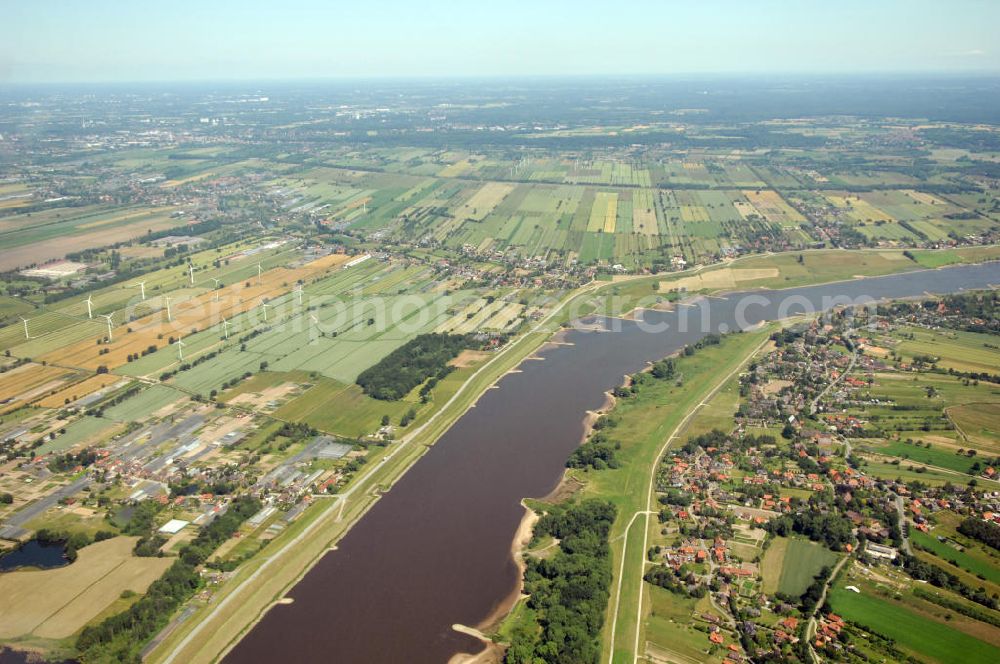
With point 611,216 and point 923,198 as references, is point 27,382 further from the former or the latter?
point 923,198

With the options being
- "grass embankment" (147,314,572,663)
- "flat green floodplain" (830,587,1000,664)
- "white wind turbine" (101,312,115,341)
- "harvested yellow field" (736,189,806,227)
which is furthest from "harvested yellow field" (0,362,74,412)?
"harvested yellow field" (736,189,806,227)

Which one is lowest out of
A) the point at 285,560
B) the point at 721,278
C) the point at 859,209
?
the point at 285,560

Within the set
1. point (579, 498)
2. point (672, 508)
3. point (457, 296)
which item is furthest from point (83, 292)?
point (672, 508)

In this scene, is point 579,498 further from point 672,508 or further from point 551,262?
point 551,262

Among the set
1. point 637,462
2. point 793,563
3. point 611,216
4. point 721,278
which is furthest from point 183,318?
point 611,216

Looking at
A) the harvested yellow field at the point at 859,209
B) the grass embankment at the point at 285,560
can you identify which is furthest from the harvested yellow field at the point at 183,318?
the harvested yellow field at the point at 859,209

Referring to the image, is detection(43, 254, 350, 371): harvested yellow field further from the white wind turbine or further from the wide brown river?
the wide brown river
